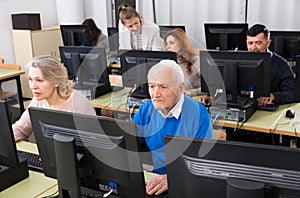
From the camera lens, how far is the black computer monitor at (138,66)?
2.94m

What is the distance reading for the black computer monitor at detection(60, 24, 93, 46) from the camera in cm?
489

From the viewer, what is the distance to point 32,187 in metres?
1.86

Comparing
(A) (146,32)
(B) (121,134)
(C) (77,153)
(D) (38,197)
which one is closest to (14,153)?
(D) (38,197)

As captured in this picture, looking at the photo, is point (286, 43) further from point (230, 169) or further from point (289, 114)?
point (230, 169)

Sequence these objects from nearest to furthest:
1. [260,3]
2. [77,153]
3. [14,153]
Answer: [77,153] → [14,153] → [260,3]

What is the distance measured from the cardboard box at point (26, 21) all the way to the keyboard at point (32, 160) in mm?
3753

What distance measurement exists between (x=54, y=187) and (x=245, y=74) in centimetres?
157

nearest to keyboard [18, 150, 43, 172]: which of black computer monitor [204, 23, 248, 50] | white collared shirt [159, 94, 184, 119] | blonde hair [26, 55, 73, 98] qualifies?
blonde hair [26, 55, 73, 98]

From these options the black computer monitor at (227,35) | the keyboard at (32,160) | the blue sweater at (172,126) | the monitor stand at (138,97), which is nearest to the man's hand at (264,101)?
the monitor stand at (138,97)

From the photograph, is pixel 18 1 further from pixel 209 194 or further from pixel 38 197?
pixel 209 194

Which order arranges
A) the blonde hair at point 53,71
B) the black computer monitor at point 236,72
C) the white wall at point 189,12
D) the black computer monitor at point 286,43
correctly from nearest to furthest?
the blonde hair at point 53,71, the black computer monitor at point 236,72, the black computer monitor at point 286,43, the white wall at point 189,12

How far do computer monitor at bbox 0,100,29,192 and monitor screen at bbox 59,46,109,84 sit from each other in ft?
4.81

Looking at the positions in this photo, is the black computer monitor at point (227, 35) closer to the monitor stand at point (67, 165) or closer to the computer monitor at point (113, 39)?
the computer monitor at point (113, 39)

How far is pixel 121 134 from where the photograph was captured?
128 centimetres
